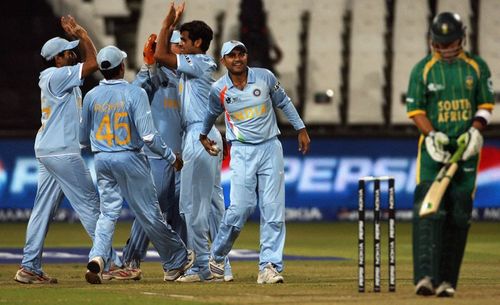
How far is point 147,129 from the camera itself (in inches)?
472

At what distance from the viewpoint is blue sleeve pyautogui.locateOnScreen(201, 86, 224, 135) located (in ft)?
40.6

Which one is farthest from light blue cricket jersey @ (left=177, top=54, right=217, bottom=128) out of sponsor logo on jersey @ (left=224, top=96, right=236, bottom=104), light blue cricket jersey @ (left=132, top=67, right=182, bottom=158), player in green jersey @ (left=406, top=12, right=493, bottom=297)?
player in green jersey @ (left=406, top=12, right=493, bottom=297)

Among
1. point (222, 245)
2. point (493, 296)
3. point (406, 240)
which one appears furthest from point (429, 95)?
point (406, 240)

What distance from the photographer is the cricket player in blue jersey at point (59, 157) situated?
12539 millimetres

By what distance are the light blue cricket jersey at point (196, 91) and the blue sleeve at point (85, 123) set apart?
0.90 metres

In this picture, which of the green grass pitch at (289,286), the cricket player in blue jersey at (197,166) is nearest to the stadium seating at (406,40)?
the green grass pitch at (289,286)

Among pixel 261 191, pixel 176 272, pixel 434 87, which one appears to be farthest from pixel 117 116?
pixel 434 87

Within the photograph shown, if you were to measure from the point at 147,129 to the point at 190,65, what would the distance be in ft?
2.69

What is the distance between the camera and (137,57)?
24.1 m

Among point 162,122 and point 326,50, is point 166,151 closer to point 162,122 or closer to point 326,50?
point 162,122

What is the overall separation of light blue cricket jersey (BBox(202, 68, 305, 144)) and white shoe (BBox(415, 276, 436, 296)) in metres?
2.55

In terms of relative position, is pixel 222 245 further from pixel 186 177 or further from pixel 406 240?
pixel 406 240

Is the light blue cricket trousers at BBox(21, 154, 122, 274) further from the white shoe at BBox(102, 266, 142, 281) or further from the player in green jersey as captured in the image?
the player in green jersey

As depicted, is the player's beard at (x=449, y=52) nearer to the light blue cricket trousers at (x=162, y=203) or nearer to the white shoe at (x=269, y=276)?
the white shoe at (x=269, y=276)
